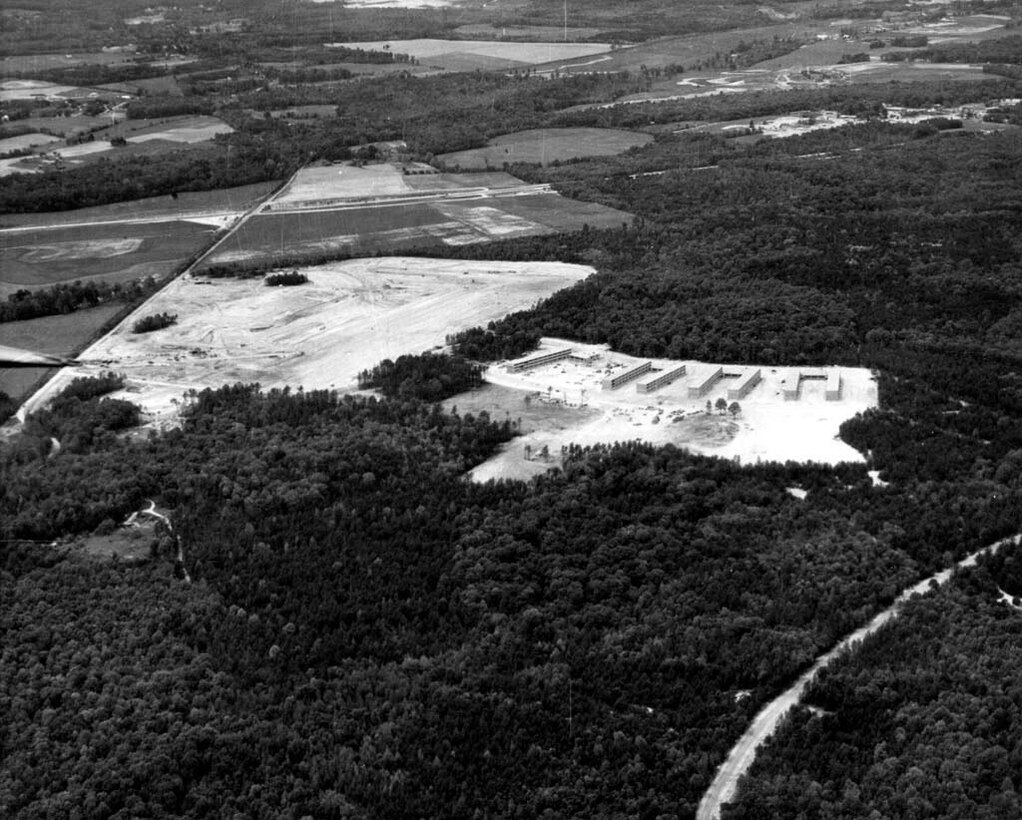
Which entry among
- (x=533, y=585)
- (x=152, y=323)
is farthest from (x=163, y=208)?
(x=533, y=585)

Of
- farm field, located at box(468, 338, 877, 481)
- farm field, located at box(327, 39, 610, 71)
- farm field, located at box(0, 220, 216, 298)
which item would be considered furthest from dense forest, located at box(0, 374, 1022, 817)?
farm field, located at box(327, 39, 610, 71)

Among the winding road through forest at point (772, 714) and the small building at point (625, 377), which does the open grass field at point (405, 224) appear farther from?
the winding road through forest at point (772, 714)

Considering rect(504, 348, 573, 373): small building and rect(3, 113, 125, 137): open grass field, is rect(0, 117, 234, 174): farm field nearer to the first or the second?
rect(3, 113, 125, 137): open grass field

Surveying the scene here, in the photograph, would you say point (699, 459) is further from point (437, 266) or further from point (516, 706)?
point (437, 266)

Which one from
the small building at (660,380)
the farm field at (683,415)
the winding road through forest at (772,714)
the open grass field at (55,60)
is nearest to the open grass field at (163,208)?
the farm field at (683,415)

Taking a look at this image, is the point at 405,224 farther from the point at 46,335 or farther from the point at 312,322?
the point at 46,335

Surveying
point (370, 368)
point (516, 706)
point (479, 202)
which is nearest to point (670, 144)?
point (479, 202)
